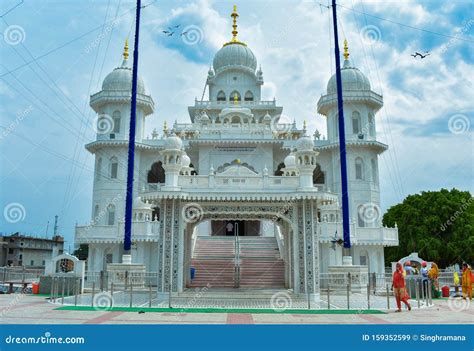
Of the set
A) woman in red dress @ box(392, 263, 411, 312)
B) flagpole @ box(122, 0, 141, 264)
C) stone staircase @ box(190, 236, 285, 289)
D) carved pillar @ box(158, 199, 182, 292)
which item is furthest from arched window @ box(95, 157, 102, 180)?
woman in red dress @ box(392, 263, 411, 312)

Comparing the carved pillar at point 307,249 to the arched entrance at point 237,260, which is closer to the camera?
the carved pillar at point 307,249

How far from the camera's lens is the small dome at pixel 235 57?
143 ft

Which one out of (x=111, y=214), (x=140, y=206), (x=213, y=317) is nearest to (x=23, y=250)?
(x=111, y=214)

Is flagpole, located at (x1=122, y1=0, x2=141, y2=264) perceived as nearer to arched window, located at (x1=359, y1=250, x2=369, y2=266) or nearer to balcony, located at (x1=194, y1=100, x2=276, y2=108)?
arched window, located at (x1=359, y1=250, x2=369, y2=266)

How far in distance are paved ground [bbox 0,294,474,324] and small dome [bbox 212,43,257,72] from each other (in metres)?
33.9

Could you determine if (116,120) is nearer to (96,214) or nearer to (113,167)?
(113,167)

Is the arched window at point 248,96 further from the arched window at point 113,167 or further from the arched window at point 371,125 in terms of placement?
the arched window at point 113,167

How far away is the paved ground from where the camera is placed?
11125mm

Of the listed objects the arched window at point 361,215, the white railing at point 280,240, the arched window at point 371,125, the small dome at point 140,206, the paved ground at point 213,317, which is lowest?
the paved ground at point 213,317

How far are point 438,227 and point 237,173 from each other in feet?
80.9

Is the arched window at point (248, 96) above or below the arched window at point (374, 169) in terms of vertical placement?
above

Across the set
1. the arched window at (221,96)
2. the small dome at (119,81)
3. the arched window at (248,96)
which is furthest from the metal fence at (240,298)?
the arched window at (248,96)

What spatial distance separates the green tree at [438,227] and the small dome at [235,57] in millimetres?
20655

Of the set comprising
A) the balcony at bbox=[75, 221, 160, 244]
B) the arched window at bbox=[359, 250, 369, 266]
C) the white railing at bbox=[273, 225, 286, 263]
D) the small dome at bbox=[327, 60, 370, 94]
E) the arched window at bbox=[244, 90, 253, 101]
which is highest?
the arched window at bbox=[244, 90, 253, 101]
